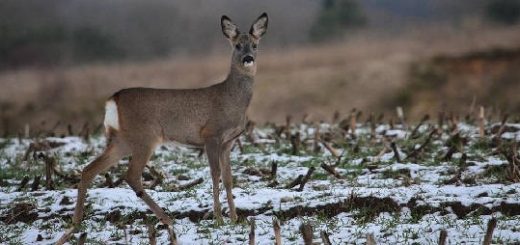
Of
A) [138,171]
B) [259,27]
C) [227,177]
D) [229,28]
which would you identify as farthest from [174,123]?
[259,27]

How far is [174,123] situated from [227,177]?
882 mm

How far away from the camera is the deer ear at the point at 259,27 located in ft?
35.4

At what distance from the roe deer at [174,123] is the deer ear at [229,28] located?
0.65 feet

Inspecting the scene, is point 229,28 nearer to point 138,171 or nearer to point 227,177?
point 227,177

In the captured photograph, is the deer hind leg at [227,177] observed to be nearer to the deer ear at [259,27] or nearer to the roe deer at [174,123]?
the roe deer at [174,123]

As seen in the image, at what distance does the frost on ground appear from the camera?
29.6 ft

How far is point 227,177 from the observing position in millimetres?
10125

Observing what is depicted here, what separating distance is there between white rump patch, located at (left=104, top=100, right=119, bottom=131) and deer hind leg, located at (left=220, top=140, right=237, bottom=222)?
1.25 meters

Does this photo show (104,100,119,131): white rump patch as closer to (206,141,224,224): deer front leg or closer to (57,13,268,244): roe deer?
(57,13,268,244): roe deer

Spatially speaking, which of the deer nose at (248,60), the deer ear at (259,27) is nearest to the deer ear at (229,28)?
the deer ear at (259,27)

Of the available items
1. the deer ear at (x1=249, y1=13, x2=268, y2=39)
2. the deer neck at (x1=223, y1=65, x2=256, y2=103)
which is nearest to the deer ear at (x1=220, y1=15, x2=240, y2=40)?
the deer ear at (x1=249, y1=13, x2=268, y2=39)

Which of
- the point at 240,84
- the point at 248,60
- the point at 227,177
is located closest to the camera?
the point at 227,177

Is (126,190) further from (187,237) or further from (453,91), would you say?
(453,91)

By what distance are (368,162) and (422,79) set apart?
2502 centimetres
